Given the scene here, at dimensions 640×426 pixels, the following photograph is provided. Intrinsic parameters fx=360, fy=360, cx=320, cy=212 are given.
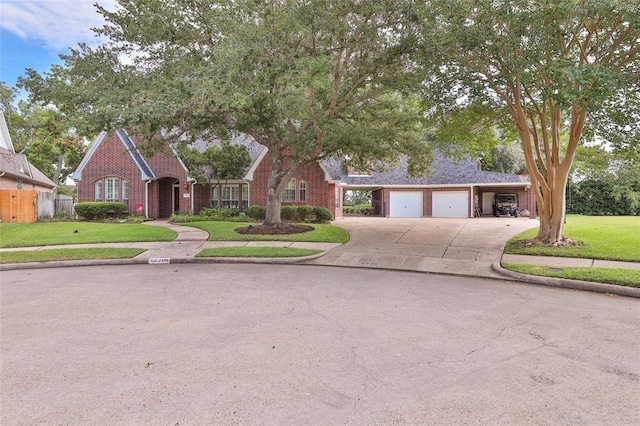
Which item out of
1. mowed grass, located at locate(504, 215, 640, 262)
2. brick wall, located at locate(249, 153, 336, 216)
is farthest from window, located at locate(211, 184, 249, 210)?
mowed grass, located at locate(504, 215, 640, 262)

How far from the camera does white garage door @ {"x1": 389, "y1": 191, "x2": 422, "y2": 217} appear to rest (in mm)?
28938

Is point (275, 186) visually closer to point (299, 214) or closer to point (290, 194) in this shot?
point (299, 214)

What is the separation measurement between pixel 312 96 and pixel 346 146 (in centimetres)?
366

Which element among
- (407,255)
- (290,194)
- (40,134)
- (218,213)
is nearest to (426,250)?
(407,255)

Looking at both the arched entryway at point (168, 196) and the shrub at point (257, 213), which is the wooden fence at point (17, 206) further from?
the shrub at point (257, 213)

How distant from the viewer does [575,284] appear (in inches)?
295

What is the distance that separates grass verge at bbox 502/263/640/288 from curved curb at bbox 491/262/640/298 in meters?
0.17

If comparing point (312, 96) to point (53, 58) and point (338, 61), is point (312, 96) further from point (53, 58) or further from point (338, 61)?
point (53, 58)

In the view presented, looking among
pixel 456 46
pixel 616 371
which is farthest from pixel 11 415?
pixel 456 46

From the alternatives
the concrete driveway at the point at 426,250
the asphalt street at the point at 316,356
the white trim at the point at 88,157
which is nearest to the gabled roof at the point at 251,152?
the white trim at the point at 88,157

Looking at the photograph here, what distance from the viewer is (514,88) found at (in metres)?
11.2

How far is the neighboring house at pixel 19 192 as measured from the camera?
1973 cm

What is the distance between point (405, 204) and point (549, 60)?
67.4ft

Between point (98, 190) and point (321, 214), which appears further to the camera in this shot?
point (98, 190)
